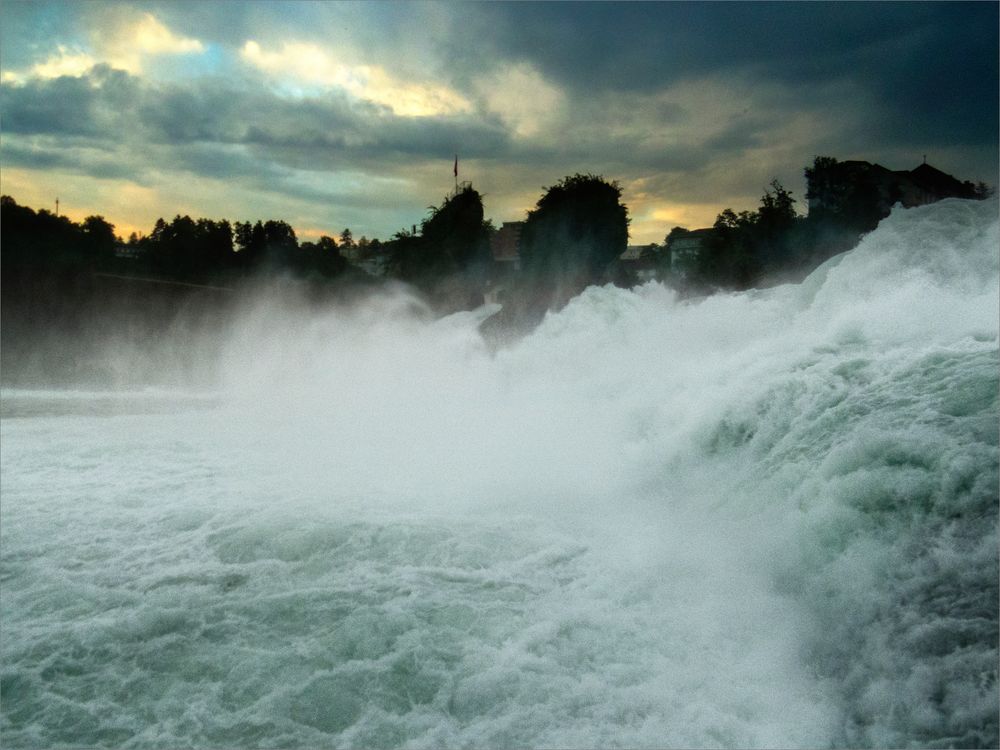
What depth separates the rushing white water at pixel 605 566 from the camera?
4.14 meters

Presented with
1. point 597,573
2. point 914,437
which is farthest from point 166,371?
point 914,437

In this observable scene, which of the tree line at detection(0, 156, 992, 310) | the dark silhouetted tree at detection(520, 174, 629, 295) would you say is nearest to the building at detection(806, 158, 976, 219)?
the tree line at detection(0, 156, 992, 310)

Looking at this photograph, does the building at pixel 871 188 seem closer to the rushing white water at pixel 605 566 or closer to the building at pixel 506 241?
the rushing white water at pixel 605 566

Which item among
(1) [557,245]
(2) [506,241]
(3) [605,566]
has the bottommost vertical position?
(3) [605,566]

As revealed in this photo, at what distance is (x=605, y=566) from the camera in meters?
6.46

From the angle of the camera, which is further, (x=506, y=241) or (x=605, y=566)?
(x=506, y=241)

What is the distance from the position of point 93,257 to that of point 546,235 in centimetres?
2784

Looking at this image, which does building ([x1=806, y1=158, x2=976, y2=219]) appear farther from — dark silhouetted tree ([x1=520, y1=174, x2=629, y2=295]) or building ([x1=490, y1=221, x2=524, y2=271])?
building ([x1=490, y1=221, x2=524, y2=271])

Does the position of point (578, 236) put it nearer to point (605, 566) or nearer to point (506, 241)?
point (506, 241)

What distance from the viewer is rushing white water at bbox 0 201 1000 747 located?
414 cm

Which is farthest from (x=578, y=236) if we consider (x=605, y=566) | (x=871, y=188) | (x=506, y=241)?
(x=605, y=566)

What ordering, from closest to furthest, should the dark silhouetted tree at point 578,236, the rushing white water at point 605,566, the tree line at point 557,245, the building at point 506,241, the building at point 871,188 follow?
the rushing white water at point 605,566 < the building at point 871,188 < the tree line at point 557,245 < the dark silhouetted tree at point 578,236 < the building at point 506,241

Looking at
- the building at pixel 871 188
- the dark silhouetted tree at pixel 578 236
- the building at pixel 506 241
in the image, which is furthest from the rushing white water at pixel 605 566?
the building at pixel 506 241

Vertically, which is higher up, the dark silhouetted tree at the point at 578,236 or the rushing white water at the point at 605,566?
the dark silhouetted tree at the point at 578,236
